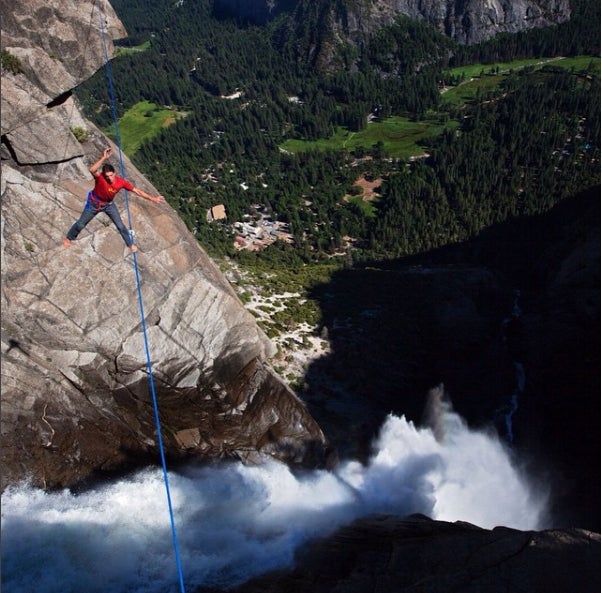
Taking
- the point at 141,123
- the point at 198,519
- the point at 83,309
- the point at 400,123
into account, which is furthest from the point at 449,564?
the point at 141,123

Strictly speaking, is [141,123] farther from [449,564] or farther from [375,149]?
[449,564]

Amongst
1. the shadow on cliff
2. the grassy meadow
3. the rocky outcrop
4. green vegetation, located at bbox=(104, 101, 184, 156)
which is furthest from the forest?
the rocky outcrop

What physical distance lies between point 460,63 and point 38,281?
A: 214295 mm

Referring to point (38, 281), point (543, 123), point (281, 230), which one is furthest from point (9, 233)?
point (543, 123)

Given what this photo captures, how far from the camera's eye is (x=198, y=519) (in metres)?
18.3

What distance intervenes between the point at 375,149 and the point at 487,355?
103127 millimetres

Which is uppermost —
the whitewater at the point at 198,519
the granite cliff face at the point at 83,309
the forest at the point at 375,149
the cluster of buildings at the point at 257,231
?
the forest at the point at 375,149

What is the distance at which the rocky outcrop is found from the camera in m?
13.4

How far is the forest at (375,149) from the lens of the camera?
93000mm

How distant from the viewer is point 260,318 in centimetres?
4162

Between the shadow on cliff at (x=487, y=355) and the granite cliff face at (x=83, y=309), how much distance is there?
454 inches

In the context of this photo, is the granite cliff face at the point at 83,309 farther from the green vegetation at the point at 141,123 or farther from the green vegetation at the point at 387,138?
the green vegetation at the point at 141,123

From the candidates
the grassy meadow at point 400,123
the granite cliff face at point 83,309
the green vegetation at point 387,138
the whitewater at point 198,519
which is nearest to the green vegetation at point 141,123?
the grassy meadow at point 400,123

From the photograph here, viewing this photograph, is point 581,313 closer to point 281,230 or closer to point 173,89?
point 281,230
